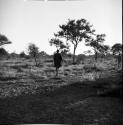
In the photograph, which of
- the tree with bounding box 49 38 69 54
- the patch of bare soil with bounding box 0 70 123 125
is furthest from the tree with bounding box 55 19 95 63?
the patch of bare soil with bounding box 0 70 123 125

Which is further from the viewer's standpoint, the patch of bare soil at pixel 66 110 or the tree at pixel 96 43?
the tree at pixel 96 43

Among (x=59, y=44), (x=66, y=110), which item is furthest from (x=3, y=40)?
(x=66, y=110)

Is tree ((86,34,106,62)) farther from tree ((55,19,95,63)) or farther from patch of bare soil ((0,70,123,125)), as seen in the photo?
patch of bare soil ((0,70,123,125))

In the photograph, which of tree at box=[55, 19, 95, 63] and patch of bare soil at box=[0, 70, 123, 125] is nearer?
patch of bare soil at box=[0, 70, 123, 125]

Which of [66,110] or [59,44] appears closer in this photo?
[66,110]

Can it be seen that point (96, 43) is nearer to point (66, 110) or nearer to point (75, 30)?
point (75, 30)

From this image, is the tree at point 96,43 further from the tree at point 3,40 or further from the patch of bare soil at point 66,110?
the patch of bare soil at point 66,110

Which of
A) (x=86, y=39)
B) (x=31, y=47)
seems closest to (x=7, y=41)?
(x=31, y=47)

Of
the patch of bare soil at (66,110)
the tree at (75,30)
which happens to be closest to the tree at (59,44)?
the tree at (75,30)

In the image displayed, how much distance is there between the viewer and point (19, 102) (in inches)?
219

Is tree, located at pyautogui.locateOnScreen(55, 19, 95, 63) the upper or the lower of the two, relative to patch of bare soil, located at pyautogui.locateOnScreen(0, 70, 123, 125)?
upper

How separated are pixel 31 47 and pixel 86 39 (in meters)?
10.4

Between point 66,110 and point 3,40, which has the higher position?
point 3,40

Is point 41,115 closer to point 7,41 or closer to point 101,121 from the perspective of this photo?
point 101,121
